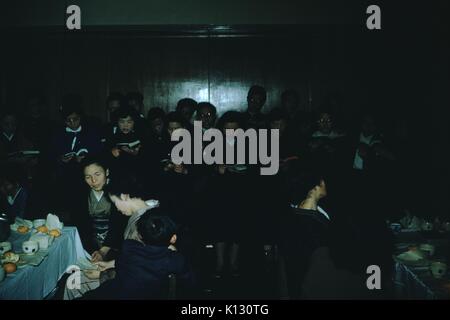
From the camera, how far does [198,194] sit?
4.15 metres

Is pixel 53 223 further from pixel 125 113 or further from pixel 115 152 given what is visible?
pixel 125 113

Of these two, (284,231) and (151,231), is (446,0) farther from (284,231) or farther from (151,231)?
(151,231)

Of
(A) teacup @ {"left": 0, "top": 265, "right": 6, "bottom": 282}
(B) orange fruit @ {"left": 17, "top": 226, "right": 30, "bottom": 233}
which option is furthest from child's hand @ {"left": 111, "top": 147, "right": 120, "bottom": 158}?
(A) teacup @ {"left": 0, "top": 265, "right": 6, "bottom": 282}

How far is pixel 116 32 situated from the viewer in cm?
612

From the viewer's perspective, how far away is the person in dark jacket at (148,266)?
2021 mm

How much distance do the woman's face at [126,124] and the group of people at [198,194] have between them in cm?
1

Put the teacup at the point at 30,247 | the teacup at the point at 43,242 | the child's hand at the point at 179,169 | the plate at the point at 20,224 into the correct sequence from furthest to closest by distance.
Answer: the child's hand at the point at 179,169
the plate at the point at 20,224
the teacup at the point at 43,242
the teacup at the point at 30,247

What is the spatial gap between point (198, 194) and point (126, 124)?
98 cm

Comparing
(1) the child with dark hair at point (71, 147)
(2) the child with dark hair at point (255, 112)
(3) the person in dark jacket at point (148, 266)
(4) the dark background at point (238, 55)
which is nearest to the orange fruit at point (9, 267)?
(3) the person in dark jacket at point (148, 266)

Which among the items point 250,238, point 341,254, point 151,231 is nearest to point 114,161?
point 250,238

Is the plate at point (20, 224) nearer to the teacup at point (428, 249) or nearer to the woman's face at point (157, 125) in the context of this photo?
the woman's face at point (157, 125)

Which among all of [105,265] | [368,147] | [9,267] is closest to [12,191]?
[105,265]

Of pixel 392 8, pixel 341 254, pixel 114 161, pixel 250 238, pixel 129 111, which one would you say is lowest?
Result: pixel 250 238

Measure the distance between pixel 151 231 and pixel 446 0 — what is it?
5.53 meters
